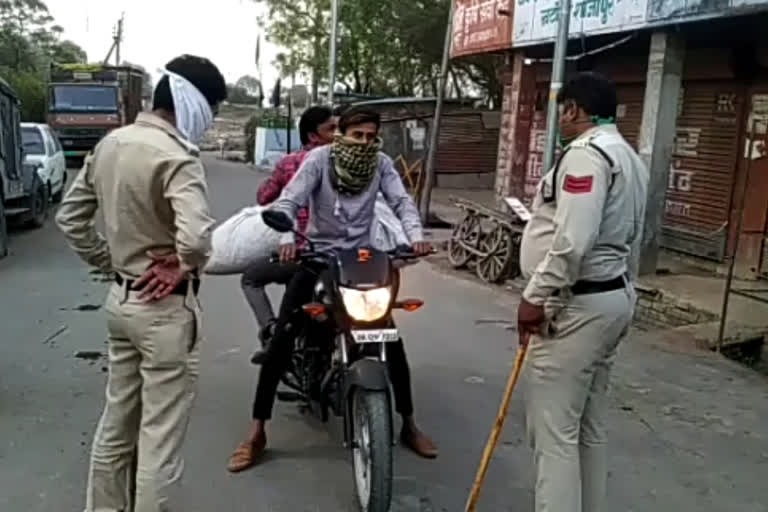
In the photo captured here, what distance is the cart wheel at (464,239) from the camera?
444 inches

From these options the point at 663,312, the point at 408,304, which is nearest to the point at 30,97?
the point at 663,312

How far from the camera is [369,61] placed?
34250 millimetres

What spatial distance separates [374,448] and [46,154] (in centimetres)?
1459

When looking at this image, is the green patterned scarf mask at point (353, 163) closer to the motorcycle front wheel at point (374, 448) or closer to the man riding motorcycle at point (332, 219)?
the man riding motorcycle at point (332, 219)

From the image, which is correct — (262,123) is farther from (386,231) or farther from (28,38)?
(386,231)

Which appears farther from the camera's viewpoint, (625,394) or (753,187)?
(753,187)

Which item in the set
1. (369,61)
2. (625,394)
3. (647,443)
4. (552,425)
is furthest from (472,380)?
(369,61)

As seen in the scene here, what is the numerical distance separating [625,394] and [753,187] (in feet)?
17.7

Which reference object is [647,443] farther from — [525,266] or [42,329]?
[42,329]

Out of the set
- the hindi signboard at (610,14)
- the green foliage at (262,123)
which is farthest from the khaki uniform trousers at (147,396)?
the green foliage at (262,123)

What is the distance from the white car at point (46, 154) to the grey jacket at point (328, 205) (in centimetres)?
1223

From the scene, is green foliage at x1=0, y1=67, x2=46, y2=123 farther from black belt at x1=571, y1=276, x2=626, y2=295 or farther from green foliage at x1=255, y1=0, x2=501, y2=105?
black belt at x1=571, y1=276, x2=626, y2=295

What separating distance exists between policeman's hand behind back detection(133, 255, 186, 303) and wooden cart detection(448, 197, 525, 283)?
22.7 feet

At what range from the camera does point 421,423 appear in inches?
205
